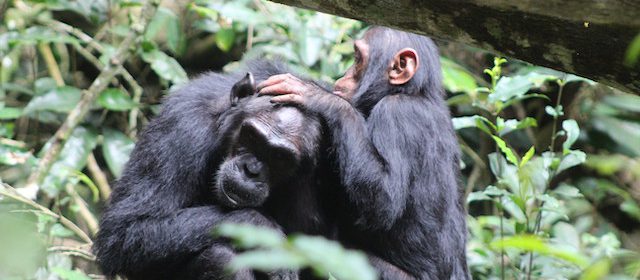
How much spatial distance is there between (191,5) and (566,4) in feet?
14.3

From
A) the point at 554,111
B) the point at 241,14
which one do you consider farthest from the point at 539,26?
the point at 241,14

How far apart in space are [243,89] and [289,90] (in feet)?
0.89

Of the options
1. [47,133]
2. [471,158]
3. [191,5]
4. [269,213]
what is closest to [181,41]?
[191,5]

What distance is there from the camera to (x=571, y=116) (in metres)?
7.55

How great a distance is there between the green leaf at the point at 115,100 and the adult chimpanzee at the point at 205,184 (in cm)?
178

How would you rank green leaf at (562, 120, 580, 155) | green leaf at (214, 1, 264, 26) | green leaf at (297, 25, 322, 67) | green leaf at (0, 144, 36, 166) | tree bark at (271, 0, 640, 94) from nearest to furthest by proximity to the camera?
tree bark at (271, 0, 640, 94), green leaf at (562, 120, 580, 155), green leaf at (0, 144, 36, 166), green leaf at (297, 25, 322, 67), green leaf at (214, 1, 264, 26)

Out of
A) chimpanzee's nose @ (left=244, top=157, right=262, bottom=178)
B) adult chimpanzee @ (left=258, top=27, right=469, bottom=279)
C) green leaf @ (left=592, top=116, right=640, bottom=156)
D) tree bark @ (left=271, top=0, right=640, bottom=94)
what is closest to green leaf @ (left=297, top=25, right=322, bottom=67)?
adult chimpanzee @ (left=258, top=27, right=469, bottom=279)

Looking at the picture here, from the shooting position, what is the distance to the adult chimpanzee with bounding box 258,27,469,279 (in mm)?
3877

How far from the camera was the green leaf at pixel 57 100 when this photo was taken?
600 centimetres

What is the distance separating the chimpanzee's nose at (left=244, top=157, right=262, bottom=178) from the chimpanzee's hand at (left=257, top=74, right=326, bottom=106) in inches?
12.0

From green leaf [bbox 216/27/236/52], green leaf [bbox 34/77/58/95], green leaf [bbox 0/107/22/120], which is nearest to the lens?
→ green leaf [bbox 0/107/22/120]

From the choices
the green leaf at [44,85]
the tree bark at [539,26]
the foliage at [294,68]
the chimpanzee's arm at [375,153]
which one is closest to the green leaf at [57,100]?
the foliage at [294,68]

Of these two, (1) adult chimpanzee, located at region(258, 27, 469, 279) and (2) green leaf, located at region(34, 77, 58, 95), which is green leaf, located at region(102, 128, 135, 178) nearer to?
→ (2) green leaf, located at region(34, 77, 58, 95)

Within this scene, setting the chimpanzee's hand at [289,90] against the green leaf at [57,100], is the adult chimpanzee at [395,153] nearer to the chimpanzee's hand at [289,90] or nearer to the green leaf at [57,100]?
the chimpanzee's hand at [289,90]
